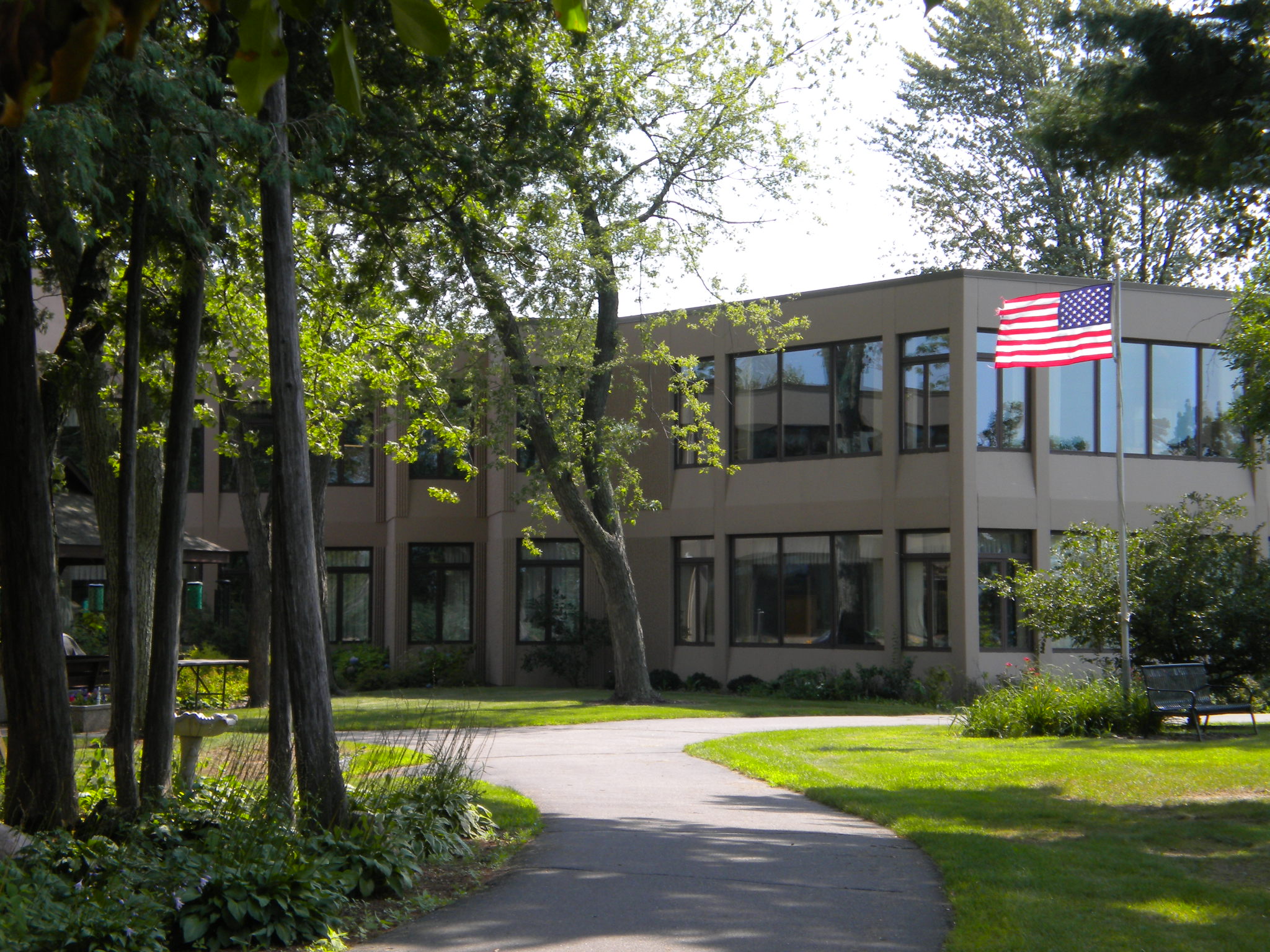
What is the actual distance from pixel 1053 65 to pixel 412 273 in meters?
31.0

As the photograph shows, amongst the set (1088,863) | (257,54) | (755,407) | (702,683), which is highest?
(755,407)

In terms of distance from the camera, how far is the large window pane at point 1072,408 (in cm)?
2380

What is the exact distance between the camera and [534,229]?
16.9 meters

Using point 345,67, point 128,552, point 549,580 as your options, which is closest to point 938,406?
point 549,580

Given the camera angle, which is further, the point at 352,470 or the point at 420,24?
the point at 352,470

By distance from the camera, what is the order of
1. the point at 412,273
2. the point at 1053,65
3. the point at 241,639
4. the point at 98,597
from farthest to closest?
the point at 1053,65 → the point at 241,639 → the point at 98,597 → the point at 412,273

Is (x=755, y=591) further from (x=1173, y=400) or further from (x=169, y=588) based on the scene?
(x=169, y=588)

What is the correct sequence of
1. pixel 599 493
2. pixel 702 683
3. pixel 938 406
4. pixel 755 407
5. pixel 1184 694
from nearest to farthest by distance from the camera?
pixel 1184 694 < pixel 599 493 < pixel 938 406 < pixel 755 407 < pixel 702 683

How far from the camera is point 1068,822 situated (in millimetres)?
9531

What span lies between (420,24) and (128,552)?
6674 millimetres

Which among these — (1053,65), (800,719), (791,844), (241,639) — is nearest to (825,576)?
(800,719)

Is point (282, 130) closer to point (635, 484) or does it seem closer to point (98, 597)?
point (635, 484)

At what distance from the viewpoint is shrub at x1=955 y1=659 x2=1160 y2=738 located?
617 inches

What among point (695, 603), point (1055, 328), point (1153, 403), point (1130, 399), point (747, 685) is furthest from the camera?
point (695, 603)
